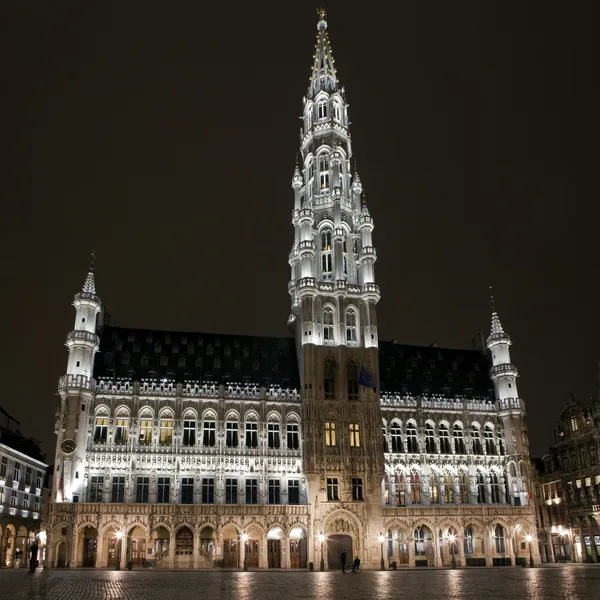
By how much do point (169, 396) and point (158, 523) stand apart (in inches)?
503

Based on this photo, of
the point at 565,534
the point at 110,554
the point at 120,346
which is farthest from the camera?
the point at 565,534

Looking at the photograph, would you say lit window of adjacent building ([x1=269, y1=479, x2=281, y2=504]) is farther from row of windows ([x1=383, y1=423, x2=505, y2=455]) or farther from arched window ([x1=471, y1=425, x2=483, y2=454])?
arched window ([x1=471, y1=425, x2=483, y2=454])

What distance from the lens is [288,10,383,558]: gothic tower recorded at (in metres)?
68.1

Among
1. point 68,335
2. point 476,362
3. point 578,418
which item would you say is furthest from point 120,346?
point 578,418

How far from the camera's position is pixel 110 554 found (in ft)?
203

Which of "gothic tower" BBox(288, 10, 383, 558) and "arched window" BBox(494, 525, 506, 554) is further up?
"gothic tower" BBox(288, 10, 383, 558)

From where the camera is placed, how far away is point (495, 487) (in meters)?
74.8

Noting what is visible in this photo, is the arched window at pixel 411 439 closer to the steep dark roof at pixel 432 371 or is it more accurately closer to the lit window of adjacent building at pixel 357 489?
the steep dark roof at pixel 432 371

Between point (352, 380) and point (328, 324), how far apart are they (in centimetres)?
708

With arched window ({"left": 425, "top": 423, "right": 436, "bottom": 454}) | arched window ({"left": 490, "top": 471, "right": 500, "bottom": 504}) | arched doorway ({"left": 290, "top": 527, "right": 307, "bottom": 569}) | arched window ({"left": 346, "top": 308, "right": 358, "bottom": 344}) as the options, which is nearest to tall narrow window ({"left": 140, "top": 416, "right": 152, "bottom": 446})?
arched doorway ({"left": 290, "top": 527, "right": 307, "bottom": 569})

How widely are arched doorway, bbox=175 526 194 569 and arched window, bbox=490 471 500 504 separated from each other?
34386 millimetres

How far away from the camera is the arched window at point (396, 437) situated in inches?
2896

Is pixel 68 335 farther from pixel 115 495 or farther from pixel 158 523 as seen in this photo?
pixel 158 523

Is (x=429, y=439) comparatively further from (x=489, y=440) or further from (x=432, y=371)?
(x=432, y=371)
